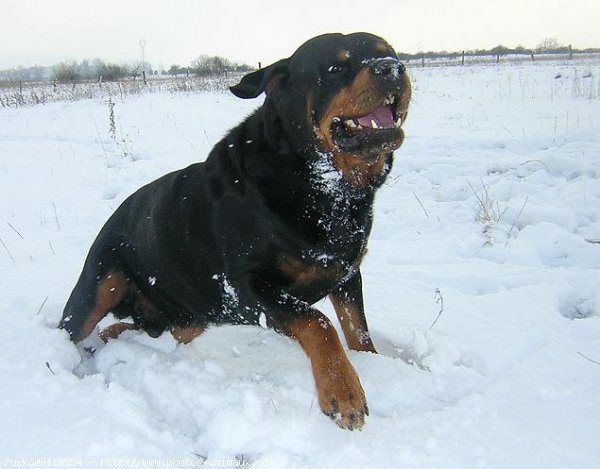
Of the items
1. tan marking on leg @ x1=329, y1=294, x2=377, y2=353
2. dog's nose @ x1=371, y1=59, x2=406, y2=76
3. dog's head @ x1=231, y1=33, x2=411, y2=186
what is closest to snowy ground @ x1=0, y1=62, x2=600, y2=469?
tan marking on leg @ x1=329, y1=294, x2=377, y2=353

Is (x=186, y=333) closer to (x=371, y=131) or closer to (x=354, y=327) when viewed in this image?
(x=354, y=327)

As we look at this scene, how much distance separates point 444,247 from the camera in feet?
13.5

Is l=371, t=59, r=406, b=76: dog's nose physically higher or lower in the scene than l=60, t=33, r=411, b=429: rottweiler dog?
higher

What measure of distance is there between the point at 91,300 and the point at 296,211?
50.6 inches

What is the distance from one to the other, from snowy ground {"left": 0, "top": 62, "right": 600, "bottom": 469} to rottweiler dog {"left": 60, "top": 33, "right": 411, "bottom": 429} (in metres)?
0.22

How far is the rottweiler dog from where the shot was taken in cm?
221

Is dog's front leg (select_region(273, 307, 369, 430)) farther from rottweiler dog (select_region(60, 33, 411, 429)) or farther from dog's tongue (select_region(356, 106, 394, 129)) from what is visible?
dog's tongue (select_region(356, 106, 394, 129))

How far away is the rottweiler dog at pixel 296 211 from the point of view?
7.25 feet

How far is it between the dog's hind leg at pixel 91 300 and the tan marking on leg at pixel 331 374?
1225mm

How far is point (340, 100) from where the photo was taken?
2.28 meters

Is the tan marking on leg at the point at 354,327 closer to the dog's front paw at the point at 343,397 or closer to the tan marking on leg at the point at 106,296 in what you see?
the dog's front paw at the point at 343,397

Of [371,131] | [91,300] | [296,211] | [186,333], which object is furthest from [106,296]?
[371,131]

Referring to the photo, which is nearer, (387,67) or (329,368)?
(329,368)

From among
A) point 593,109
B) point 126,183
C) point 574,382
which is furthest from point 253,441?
point 593,109
